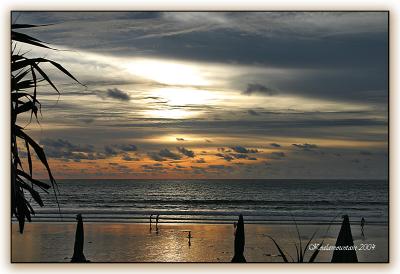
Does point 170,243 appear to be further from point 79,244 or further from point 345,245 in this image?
point 345,245

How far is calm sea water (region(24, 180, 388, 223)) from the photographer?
3924 mm

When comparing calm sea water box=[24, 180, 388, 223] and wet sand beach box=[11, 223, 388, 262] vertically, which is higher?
calm sea water box=[24, 180, 388, 223]

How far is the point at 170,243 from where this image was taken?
13.4ft

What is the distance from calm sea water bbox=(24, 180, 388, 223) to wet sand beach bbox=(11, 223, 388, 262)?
0.08 meters

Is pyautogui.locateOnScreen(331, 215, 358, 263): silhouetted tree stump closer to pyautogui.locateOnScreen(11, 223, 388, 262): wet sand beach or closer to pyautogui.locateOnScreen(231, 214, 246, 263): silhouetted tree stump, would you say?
pyautogui.locateOnScreen(11, 223, 388, 262): wet sand beach

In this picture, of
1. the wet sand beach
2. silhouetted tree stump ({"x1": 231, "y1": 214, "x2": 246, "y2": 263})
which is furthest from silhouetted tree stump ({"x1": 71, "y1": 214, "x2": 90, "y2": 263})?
silhouetted tree stump ({"x1": 231, "y1": 214, "x2": 246, "y2": 263})

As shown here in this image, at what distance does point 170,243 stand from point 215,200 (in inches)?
17.0

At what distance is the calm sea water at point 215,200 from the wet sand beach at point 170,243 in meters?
0.08

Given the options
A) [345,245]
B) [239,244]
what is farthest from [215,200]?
→ [345,245]

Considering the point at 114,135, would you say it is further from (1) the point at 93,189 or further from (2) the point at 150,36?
(2) the point at 150,36

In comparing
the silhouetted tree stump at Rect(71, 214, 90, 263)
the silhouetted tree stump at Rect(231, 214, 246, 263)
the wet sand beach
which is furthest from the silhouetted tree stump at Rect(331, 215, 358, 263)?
the silhouetted tree stump at Rect(71, 214, 90, 263)

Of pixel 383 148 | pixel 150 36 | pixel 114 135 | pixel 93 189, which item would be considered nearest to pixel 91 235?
pixel 93 189

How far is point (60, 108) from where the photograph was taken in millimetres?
4035
